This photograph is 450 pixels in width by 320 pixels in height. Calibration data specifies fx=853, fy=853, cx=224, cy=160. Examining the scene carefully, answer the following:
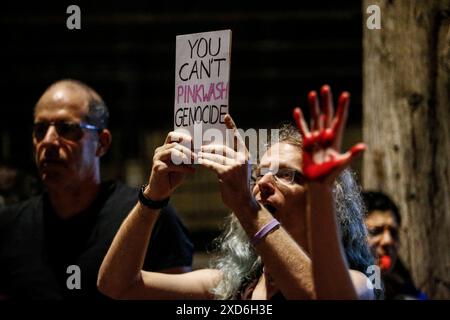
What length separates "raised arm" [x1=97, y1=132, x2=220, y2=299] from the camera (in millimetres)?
2799

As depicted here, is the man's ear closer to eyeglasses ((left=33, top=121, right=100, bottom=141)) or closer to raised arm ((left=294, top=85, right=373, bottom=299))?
eyeglasses ((left=33, top=121, right=100, bottom=141))

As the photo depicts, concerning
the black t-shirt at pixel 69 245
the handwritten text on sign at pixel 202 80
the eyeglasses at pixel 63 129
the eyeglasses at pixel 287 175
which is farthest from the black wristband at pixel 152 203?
the eyeglasses at pixel 63 129

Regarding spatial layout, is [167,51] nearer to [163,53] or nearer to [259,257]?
[163,53]

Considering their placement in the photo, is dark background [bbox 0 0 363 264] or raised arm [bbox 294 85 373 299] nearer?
raised arm [bbox 294 85 373 299]

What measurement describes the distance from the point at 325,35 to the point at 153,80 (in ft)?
6.91

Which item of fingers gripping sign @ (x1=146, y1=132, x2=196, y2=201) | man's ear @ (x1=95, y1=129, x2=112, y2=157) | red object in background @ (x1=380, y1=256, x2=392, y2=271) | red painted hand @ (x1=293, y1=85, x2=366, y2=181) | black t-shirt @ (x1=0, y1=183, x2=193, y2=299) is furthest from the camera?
red object in background @ (x1=380, y1=256, x2=392, y2=271)

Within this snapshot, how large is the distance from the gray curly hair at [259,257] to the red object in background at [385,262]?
109 cm

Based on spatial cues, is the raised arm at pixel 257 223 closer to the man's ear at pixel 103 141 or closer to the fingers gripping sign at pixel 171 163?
the fingers gripping sign at pixel 171 163

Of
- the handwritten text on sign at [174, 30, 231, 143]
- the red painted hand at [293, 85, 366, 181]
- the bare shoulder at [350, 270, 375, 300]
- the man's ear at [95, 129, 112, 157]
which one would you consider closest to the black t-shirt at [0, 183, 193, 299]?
the man's ear at [95, 129, 112, 157]

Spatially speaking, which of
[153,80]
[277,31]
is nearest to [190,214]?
[153,80]

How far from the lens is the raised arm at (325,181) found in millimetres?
2189

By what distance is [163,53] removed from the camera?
33.1 ft

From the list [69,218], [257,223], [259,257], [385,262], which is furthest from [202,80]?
[385,262]

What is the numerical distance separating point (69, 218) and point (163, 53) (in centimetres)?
→ 629
